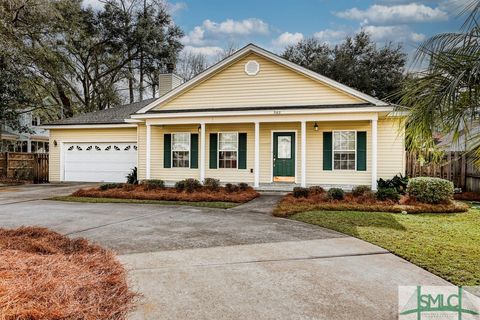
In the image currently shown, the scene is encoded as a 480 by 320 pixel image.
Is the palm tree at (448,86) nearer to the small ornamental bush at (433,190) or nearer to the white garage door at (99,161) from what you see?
the small ornamental bush at (433,190)

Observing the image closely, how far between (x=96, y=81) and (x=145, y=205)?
20.2 m

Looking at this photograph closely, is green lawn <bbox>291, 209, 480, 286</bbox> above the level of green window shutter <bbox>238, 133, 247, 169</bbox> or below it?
below

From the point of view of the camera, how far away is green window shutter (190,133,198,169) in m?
14.4

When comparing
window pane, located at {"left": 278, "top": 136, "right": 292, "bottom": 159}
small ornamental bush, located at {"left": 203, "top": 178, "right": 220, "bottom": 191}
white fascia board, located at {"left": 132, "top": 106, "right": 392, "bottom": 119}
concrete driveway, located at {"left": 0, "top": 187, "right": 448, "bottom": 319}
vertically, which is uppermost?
white fascia board, located at {"left": 132, "top": 106, "right": 392, "bottom": 119}

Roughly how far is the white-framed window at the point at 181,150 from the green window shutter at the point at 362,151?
6.98m

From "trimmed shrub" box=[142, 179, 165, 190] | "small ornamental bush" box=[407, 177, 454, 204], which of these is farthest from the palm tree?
"trimmed shrub" box=[142, 179, 165, 190]

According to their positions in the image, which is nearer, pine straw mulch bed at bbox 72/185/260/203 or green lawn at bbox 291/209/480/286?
green lawn at bbox 291/209/480/286

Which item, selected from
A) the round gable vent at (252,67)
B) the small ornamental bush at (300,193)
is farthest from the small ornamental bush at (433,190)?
the round gable vent at (252,67)

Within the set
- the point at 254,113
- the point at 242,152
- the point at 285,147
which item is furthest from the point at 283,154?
the point at 254,113

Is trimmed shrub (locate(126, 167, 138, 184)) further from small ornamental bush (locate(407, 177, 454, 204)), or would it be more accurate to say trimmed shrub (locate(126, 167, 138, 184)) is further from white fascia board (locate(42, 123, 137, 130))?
small ornamental bush (locate(407, 177, 454, 204))

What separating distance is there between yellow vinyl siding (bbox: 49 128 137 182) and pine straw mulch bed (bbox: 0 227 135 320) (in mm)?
12048

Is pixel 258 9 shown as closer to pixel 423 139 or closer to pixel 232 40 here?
pixel 232 40

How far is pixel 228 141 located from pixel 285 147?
241cm

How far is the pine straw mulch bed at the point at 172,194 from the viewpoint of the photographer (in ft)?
35.4
